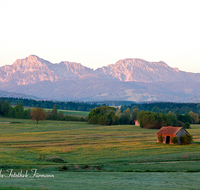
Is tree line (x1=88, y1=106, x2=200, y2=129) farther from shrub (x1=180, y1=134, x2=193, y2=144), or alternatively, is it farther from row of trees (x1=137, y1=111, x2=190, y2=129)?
shrub (x1=180, y1=134, x2=193, y2=144)

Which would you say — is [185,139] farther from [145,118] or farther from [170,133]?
[145,118]

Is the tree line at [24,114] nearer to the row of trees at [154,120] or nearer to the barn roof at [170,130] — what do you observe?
the row of trees at [154,120]

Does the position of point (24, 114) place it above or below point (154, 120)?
below

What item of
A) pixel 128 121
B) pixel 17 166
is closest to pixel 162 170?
pixel 17 166

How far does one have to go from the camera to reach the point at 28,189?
20438mm

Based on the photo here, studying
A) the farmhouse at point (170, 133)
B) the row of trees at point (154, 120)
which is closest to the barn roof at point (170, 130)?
the farmhouse at point (170, 133)

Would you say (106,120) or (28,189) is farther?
(106,120)

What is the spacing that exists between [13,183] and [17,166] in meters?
10.6

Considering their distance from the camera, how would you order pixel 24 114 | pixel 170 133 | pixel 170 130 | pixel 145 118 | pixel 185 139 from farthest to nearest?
pixel 24 114 < pixel 145 118 < pixel 170 130 < pixel 170 133 < pixel 185 139

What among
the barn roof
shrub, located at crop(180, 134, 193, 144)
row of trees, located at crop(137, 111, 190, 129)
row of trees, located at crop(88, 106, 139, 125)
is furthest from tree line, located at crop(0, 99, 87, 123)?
shrub, located at crop(180, 134, 193, 144)

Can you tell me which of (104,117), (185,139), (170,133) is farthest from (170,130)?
(104,117)

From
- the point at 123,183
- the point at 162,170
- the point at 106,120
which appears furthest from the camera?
the point at 106,120

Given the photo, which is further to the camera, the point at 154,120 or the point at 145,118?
the point at 145,118

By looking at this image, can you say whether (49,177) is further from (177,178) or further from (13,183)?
(177,178)
